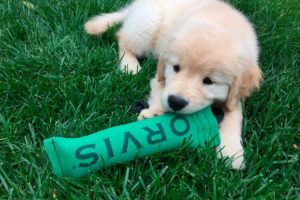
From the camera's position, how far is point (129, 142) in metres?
2.37

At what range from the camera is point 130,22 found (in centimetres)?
368

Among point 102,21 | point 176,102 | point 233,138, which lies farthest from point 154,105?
point 102,21

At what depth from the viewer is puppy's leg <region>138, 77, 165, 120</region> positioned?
2.64m

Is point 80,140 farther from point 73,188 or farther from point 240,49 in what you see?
point 240,49

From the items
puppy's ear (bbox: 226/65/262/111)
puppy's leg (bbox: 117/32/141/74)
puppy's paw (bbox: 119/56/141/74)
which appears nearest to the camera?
puppy's ear (bbox: 226/65/262/111)

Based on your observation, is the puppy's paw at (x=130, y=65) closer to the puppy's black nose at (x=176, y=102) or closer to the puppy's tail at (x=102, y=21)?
the puppy's tail at (x=102, y=21)

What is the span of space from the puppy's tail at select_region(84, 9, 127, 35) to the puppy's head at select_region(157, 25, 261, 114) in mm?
1056

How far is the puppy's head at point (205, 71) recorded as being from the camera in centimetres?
258

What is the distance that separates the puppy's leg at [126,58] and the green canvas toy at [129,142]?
34.3 inches

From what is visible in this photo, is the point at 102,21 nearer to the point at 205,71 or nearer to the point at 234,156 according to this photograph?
the point at 205,71

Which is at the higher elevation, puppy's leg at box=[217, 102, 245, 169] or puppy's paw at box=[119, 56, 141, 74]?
puppy's paw at box=[119, 56, 141, 74]

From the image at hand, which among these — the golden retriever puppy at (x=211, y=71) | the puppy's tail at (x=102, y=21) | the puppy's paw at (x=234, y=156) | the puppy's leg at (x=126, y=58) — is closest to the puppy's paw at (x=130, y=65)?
the puppy's leg at (x=126, y=58)

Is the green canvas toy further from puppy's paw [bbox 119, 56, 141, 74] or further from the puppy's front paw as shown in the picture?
puppy's paw [bbox 119, 56, 141, 74]

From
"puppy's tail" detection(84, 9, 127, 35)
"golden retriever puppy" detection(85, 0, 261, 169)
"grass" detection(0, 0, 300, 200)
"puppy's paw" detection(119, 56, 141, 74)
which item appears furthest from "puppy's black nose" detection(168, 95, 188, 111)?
"puppy's tail" detection(84, 9, 127, 35)
